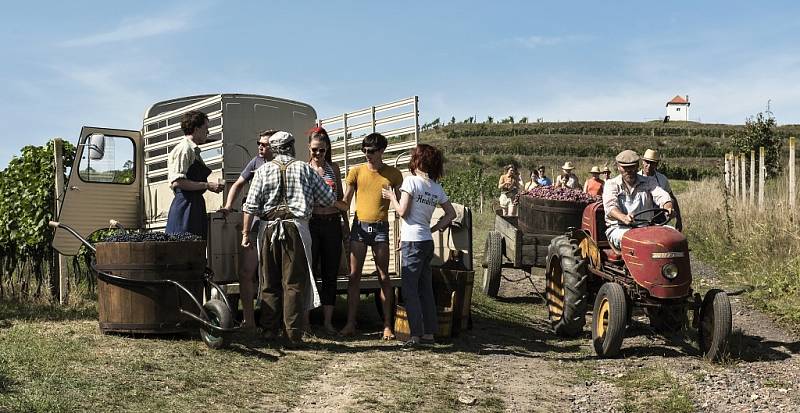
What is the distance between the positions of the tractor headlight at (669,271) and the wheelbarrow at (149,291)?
11.9 feet

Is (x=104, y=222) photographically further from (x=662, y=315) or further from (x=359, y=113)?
(x=662, y=315)

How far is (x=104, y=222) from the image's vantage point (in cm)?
1027

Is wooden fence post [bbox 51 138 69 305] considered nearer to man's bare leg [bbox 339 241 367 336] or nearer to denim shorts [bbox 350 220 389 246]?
man's bare leg [bbox 339 241 367 336]

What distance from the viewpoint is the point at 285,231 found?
25.2ft

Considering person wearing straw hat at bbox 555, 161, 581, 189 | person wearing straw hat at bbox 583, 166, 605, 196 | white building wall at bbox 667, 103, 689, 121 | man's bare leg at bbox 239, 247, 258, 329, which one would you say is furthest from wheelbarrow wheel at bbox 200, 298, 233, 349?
white building wall at bbox 667, 103, 689, 121

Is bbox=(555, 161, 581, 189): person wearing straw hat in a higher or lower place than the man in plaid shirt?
higher

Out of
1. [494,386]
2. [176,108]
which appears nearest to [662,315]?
[494,386]

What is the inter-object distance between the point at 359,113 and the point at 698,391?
5787mm

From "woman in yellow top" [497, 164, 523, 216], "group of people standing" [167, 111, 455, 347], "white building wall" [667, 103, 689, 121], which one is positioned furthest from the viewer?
"white building wall" [667, 103, 689, 121]

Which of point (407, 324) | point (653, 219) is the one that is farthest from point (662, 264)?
point (407, 324)

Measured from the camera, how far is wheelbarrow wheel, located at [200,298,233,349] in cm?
723

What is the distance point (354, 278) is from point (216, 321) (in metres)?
1.55

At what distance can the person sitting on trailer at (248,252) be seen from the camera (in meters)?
8.15

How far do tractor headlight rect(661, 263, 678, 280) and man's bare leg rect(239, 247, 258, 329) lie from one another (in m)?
3.58
